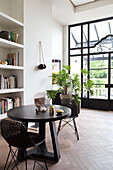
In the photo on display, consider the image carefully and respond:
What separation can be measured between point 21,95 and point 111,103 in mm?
3952

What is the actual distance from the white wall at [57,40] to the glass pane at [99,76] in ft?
5.35

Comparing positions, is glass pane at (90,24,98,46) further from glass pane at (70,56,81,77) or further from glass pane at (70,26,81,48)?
glass pane at (70,56,81,77)

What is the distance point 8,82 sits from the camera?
342 centimetres

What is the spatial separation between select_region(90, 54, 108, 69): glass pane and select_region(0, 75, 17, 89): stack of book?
3.83 m

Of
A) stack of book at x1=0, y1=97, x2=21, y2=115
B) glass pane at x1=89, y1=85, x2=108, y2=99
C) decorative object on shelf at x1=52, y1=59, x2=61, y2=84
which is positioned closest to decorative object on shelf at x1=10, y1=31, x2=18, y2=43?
stack of book at x1=0, y1=97, x2=21, y2=115

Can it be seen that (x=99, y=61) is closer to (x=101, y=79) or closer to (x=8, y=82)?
(x=101, y=79)

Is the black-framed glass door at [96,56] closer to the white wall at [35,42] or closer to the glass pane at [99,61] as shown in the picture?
the glass pane at [99,61]

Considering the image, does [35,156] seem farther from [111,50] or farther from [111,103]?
[111,50]

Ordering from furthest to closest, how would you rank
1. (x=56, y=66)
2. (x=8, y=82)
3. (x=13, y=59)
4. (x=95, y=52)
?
(x=95, y=52)
(x=56, y=66)
(x=13, y=59)
(x=8, y=82)

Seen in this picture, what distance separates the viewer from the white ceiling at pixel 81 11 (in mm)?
5008

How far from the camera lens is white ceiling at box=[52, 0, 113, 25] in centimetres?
501

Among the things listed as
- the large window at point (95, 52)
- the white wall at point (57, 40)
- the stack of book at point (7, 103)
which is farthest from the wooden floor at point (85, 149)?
the white wall at point (57, 40)

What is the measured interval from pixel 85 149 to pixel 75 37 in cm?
530

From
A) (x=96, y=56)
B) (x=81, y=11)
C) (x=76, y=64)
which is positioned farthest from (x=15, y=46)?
(x=96, y=56)
